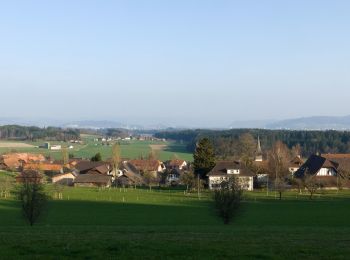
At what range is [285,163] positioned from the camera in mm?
81875

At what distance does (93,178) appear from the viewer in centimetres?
8381

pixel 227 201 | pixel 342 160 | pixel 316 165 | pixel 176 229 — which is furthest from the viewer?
pixel 342 160

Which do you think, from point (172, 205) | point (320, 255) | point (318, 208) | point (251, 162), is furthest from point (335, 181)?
point (320, 255)

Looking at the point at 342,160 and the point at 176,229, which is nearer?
the point at 176,229

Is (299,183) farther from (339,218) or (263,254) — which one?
(263,254)

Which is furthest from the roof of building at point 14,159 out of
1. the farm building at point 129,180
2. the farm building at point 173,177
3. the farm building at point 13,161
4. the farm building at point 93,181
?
the farm building at point 173,177

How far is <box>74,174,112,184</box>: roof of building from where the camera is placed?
83131 millimetres

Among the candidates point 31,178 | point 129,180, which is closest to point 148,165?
point 129,180

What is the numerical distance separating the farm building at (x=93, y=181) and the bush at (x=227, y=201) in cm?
5440

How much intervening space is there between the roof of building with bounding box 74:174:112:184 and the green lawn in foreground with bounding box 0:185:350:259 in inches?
749

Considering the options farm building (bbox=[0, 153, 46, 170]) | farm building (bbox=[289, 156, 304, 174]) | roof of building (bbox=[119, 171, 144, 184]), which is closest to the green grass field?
roof of building (bbox=[119, 171, 144, 184])

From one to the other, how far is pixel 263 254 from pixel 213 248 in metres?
1.25

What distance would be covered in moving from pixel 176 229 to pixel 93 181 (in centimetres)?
6402

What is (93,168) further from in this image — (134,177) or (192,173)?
(192,173)
